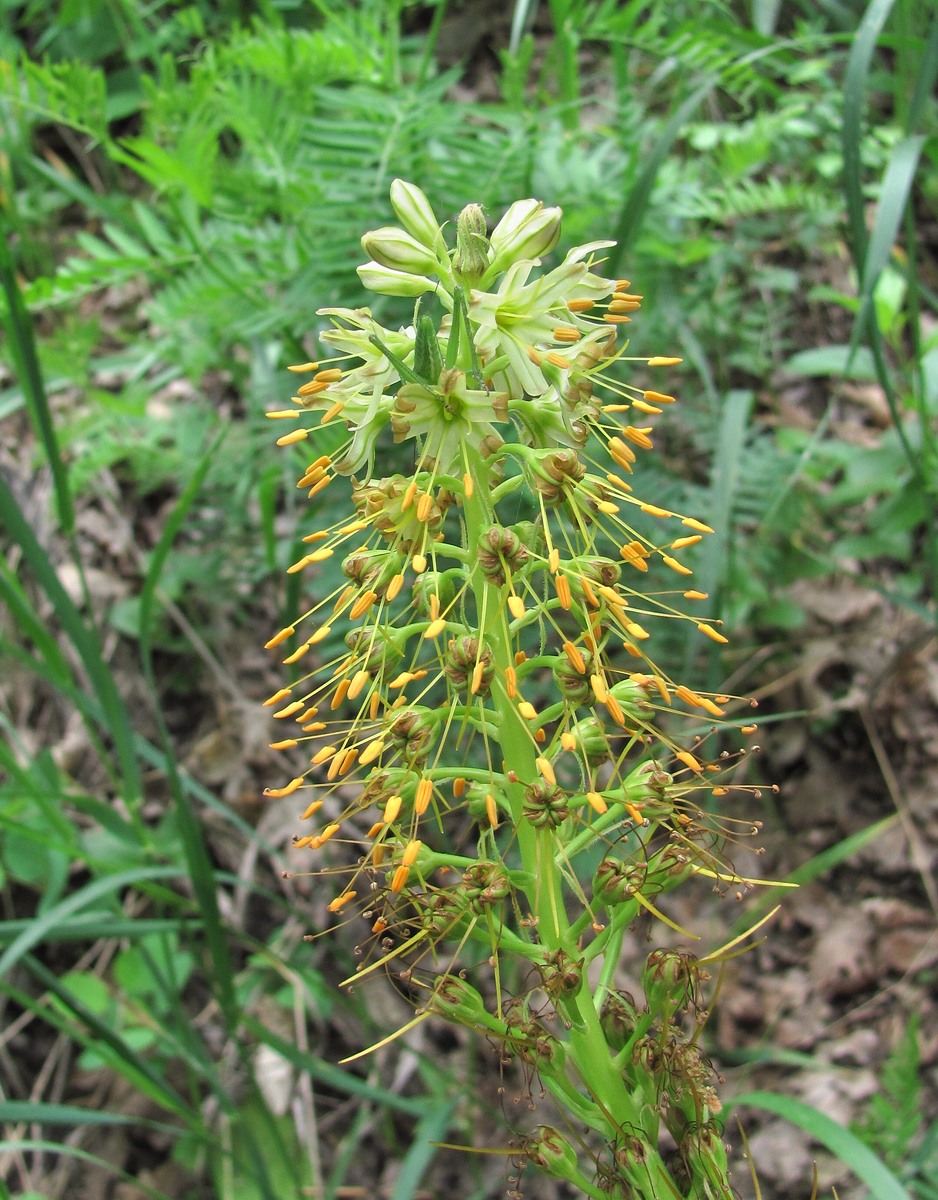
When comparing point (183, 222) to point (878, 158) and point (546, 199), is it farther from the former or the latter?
point (878, 158)

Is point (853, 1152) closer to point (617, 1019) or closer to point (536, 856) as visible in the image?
point (617, 1019)

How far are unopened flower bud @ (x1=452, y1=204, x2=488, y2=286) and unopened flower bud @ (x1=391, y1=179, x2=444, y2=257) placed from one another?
2.1 inches

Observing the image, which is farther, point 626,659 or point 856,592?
point 856,592

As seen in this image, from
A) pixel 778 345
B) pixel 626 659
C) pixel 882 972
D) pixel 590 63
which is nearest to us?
pixel 626 659

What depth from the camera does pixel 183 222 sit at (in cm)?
338

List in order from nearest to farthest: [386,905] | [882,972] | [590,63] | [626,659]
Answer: [386,905], [626,659], [882,972], [590,63]

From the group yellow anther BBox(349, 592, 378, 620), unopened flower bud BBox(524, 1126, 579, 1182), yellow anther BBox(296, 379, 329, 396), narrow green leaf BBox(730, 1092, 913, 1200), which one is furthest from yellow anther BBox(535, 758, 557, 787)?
narrow green leaf BBox(730, 1092, 913, 1200)

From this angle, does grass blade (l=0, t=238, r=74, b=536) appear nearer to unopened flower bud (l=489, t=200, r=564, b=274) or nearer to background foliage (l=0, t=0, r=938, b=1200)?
background foliage (l=0, t=0, r=938, b=1200)

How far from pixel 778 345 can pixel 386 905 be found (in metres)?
3.81

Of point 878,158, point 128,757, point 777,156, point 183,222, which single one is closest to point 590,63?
point 777,156

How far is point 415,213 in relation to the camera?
6.16 feet

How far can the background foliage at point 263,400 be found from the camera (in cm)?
343

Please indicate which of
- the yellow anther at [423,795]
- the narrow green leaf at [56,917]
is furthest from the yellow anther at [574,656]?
the narrow green leaf at [56,917]

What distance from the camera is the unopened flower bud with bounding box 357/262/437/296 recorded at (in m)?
1.89
